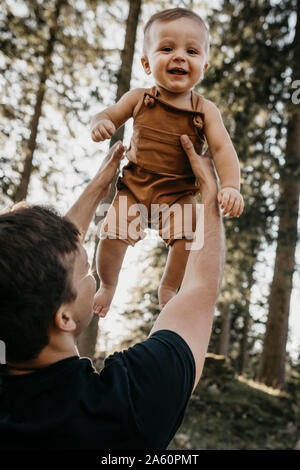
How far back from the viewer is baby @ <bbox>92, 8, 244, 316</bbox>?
2.20 metres

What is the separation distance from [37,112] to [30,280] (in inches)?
342

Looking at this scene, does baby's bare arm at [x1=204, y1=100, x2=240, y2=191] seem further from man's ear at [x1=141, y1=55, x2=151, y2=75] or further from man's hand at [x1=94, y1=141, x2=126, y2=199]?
man's hand at [x1=94, y1=141, x2=126, y2=199]

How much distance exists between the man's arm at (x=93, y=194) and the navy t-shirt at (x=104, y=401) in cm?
93

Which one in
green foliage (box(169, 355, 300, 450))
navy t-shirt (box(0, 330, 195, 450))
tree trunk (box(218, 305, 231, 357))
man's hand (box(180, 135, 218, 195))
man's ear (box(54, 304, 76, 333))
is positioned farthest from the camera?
tree trunk (box(218, 305, 231, 357))

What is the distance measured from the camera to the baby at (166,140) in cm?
220

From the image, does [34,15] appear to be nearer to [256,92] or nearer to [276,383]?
[256,92]

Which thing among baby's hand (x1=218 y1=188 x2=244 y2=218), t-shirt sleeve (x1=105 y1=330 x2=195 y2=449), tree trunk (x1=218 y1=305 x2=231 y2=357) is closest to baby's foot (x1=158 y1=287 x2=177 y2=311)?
baby's hand (x1=218 y1=188 x2=244 y2=218)

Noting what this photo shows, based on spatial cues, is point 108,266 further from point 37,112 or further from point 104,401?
point 37,112

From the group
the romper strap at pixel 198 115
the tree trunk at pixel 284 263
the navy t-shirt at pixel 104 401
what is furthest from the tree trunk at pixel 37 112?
the navy t-shirt at pixel 104 401

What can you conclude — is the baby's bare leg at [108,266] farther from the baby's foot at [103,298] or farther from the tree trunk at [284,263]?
the tree trunk at [284,263]

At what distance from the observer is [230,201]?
2.02 meters

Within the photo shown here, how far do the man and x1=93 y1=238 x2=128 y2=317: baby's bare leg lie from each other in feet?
2.39
